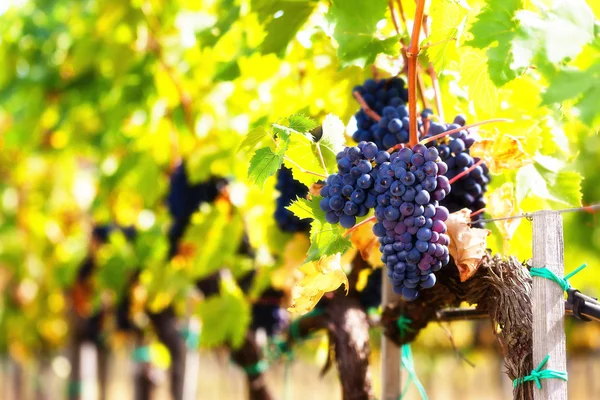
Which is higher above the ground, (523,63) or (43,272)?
(43,272)

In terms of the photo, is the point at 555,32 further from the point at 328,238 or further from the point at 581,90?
the point at 328,238

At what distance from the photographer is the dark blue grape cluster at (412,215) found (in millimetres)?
1110

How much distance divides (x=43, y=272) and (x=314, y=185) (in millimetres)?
4053

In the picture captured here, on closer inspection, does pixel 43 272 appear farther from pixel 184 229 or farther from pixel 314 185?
pixel 314 185

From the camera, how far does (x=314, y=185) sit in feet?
4.61

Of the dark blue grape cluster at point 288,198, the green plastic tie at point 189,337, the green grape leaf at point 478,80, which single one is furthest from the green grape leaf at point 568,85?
the green plastic tie at point 189,337

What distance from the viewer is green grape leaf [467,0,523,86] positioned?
109 cm

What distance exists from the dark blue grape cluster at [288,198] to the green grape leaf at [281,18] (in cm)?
39

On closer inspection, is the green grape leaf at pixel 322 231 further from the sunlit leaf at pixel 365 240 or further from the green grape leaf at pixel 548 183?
the green grape leaf at pixel 548 183

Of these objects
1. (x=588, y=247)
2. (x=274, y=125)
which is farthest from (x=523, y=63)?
(x=588, y=247)

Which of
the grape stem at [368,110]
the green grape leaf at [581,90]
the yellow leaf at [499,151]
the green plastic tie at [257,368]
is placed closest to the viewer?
the green grape leaf at [581,90]

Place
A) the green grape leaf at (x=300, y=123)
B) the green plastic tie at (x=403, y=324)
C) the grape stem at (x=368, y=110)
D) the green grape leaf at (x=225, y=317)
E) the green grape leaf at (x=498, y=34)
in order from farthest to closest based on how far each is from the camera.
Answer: the green grape leaf at (x=225, y=317) → the green plastic tie at (x=403, y=324) → the grape stem at (x=368, y=110) → the green grape leaf at (x=300, y=123) → the green grape leaf at (x=498, y=34)

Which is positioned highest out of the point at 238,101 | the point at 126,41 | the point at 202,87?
the point at 126,41

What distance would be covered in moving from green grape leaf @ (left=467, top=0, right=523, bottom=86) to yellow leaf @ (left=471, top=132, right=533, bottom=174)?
0.78ft
